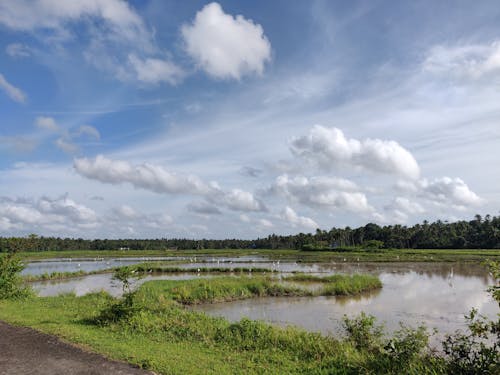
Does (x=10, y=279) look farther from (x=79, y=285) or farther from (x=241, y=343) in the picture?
(x=241, y=343)

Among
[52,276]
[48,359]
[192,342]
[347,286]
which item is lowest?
[52,276]

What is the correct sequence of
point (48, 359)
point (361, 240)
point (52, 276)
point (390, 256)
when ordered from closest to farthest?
1. point (48, 359)
2. point (52, 276)
3. point (390, 256)
4. point (361, 240)

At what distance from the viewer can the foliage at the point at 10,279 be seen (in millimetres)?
21297

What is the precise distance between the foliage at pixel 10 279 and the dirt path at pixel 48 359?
34.2 feet

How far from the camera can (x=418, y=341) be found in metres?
9.70

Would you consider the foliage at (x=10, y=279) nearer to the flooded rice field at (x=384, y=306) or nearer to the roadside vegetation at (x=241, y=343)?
the roadside vegetation at (x=241, y=343)

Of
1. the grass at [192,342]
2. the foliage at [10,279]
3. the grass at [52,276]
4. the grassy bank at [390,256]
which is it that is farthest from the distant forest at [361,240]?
the grass at [192,342]

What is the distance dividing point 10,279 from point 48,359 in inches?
566

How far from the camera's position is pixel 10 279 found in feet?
71.4

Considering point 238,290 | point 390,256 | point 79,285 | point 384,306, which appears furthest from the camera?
point 390,256

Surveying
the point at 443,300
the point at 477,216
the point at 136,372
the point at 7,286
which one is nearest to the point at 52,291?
the point at 7,286

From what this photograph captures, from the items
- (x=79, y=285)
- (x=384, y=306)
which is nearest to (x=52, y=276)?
(x=79, y=285)

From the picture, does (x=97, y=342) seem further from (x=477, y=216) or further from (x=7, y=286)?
→ (x=477, y=216)

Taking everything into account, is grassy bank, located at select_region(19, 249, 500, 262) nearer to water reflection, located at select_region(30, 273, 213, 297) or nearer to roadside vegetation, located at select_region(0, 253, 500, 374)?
water reflection, located at select_region(30, 273, 213, 297)
